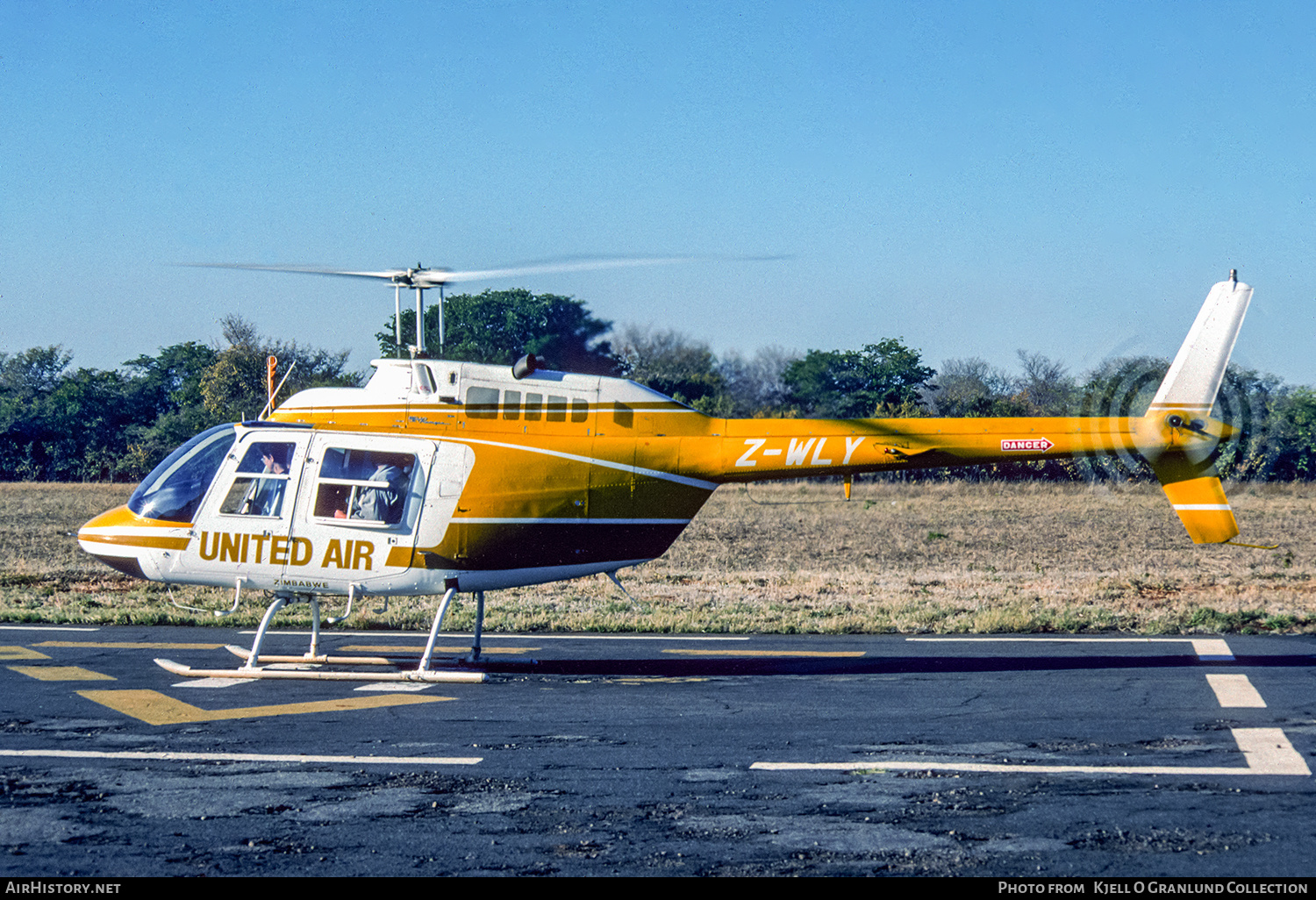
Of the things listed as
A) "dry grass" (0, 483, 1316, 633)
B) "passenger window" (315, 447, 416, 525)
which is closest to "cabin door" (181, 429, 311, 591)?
"passenger window" (315, 447, 416, 525)

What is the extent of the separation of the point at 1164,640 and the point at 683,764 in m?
7.68

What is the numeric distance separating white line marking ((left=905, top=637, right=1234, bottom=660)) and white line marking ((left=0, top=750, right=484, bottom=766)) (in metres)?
7.29

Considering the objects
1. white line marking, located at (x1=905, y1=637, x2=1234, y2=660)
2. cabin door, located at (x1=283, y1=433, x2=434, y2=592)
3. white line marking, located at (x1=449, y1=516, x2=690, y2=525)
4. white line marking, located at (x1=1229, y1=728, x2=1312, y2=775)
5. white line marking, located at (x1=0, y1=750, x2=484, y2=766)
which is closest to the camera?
white line marking, located at (x1=1229, y1=728, x2=1312, y2=775)

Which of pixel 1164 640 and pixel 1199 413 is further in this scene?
pixel 1164 640

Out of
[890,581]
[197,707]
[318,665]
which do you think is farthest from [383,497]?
[890,581]

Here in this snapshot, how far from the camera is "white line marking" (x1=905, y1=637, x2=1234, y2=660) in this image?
12617mm

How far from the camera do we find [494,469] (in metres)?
12.0

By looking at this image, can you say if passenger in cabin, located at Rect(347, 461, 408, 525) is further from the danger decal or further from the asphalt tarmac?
the danger decal

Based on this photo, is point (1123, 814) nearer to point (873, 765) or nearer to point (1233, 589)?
point (873, 765)

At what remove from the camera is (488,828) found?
6.98 m

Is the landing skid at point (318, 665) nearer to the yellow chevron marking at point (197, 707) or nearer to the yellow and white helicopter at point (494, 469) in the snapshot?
the yellow and white helicopter at point (494, 469)

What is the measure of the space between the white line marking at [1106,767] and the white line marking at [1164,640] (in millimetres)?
4120

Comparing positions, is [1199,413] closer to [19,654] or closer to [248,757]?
[248,757]
